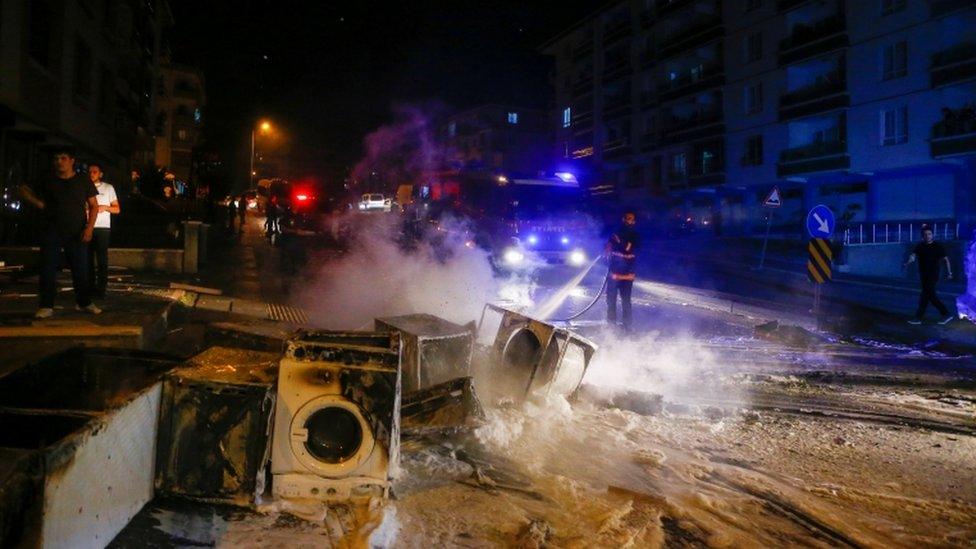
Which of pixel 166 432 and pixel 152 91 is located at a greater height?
pixel 152 91

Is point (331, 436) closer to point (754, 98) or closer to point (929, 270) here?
point (929, 270)

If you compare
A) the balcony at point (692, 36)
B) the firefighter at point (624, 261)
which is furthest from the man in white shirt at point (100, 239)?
the balcony at point (692, 36)

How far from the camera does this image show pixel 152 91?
36000 millimetres

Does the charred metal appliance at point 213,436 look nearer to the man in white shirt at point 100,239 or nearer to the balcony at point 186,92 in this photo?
the man in white shirt at point 100,239

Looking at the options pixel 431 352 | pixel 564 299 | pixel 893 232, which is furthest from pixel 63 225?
pixel 893 232

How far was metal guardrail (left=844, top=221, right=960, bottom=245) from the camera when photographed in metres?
23.3

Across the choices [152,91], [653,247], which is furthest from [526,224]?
[152,91]

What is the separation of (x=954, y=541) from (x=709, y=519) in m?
1.35

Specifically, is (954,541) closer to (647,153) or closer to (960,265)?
(960,265)

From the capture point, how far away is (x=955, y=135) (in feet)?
81.0

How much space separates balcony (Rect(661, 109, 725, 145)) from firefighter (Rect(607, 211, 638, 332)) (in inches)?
1243

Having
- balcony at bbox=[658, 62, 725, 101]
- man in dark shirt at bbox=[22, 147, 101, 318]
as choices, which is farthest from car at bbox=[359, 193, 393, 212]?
balcony at bbox=[658, 62, 725, 101]

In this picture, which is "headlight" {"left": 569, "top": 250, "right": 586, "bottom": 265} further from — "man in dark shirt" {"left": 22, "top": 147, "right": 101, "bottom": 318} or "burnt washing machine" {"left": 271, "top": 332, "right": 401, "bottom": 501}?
"burnt washing machine" {"left": 271, "top": 332, "right": 401, "bottom": 501}

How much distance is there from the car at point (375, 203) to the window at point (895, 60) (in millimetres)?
23548
